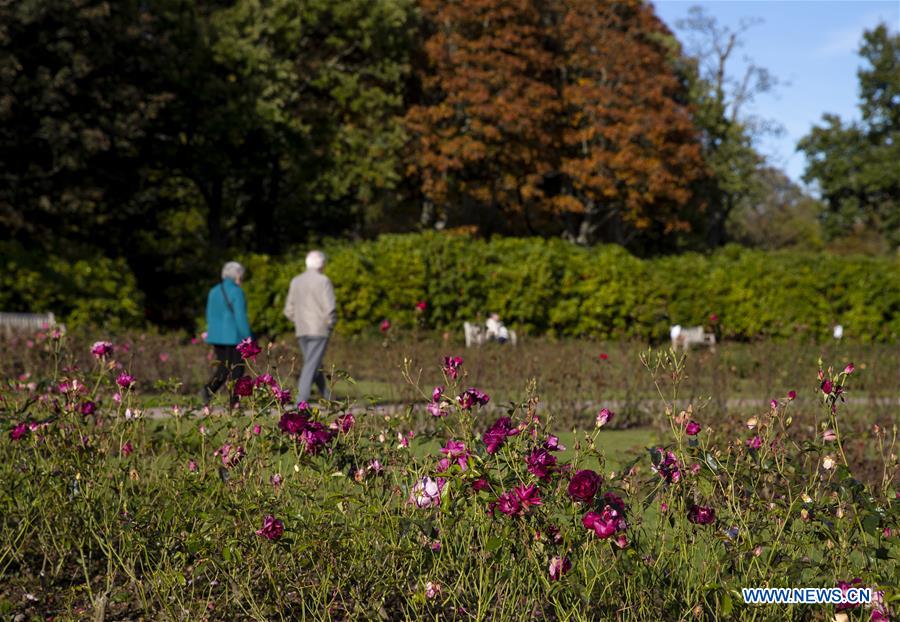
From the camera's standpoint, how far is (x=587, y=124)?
35.8m

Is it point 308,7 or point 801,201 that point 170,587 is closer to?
point 308,7

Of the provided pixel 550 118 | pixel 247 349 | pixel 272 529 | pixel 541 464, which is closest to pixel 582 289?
pixel 550 118

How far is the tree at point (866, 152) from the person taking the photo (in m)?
49.8

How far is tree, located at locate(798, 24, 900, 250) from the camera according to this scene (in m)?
49.8

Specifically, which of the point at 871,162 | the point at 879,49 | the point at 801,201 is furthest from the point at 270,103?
the point at 801,201

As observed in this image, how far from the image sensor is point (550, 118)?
33656 millimetres

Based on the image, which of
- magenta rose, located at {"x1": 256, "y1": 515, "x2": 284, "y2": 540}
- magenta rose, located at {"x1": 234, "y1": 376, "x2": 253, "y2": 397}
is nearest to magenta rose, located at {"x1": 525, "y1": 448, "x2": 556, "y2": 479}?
magenta rose, located at {"x1": 256, "y1": 515, "x2": 284, "y2": 540}

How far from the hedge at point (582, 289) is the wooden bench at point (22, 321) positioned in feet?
15.6

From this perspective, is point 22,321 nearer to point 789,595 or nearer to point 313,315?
point 313,315

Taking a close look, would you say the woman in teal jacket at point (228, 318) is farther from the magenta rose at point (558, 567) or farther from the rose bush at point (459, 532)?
the magenta rose at point (558, 567)

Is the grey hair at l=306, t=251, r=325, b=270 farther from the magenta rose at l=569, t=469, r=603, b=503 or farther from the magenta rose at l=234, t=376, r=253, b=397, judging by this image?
the magenta rose at l=569, t=469, r=603, b=503

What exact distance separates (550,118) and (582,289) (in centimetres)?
1221

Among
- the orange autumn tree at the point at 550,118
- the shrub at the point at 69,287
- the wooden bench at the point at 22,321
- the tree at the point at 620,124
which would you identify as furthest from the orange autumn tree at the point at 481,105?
the wooden bench at the point at 22,321

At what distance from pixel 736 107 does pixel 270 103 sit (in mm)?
25399
